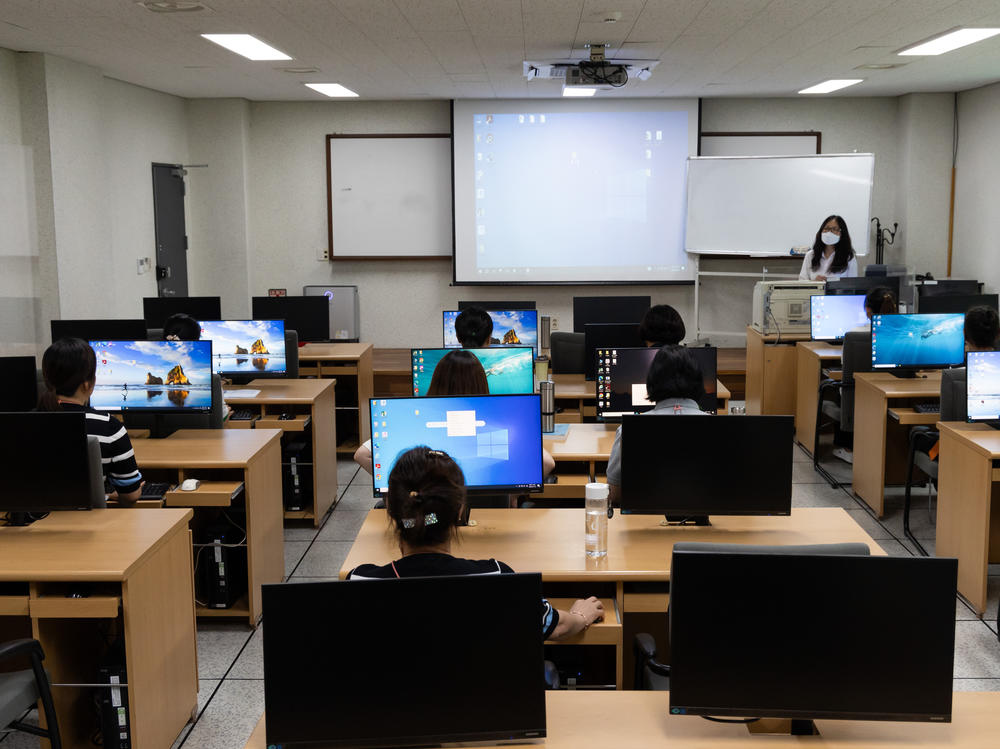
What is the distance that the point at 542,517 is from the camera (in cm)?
A: 365

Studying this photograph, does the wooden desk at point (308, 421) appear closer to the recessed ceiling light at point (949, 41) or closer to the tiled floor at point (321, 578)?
the tiled floor at point (321, 578)

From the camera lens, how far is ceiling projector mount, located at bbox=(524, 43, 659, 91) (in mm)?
7438

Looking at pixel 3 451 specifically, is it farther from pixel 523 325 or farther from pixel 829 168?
pixel 829 168

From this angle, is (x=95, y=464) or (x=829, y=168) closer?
(x=95, y=464)

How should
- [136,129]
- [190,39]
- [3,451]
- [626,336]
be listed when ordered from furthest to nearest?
[136,129] < [190,39] < [626,336] < [3,451]

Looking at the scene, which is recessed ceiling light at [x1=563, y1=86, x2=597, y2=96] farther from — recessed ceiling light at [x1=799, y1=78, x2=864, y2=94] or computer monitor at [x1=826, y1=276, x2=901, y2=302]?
computer monitor at [x1=826, y1=276, x2=901, y2=302]

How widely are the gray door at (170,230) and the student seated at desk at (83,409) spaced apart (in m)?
5.93

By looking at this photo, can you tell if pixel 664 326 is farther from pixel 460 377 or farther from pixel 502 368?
pixel 460 377

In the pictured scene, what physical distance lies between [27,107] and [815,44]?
5.85m

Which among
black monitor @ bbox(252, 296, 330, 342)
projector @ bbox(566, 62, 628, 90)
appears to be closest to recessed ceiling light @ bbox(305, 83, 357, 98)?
black monitor @ bbox(252, 296, 330, 342)

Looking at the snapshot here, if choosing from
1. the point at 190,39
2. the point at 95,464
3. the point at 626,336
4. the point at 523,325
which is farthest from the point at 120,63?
the point at 95,464

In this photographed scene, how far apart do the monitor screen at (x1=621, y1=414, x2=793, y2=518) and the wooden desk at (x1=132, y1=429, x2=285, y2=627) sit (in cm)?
193

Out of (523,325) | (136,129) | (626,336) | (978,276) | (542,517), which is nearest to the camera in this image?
(542,517)

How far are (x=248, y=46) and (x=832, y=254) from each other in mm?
5331
